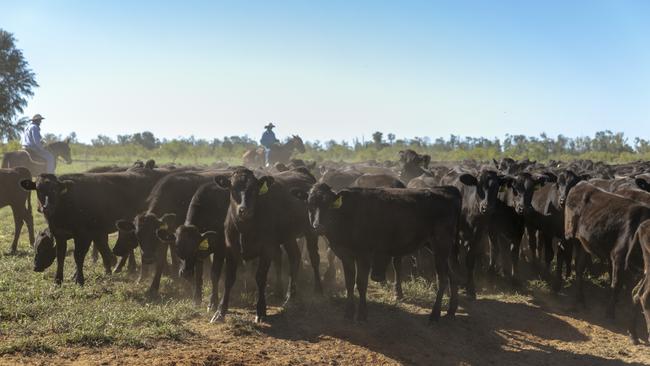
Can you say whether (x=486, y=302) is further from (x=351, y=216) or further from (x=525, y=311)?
(x=351, y=216)

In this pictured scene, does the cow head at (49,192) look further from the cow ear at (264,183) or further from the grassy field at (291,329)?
the cow ear at (264,183)

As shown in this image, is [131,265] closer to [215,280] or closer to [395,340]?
[215,280]

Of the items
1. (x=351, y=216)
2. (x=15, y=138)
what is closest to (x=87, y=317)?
(x=351, y=216)

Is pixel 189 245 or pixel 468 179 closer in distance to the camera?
pixel 189 245

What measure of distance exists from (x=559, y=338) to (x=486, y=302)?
1486 millimetres

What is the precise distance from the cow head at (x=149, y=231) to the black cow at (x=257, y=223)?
3.58 ft

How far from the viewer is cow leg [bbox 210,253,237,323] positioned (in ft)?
25.6

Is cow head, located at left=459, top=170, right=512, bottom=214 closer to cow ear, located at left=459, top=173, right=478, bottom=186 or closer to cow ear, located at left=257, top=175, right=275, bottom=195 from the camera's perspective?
cow ear, located at left=459, top=173, right=478, bottom=186

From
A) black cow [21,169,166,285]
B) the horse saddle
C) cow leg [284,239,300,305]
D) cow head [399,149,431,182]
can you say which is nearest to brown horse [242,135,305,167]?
cow head [399,149,431,182]

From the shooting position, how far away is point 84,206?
9.95m

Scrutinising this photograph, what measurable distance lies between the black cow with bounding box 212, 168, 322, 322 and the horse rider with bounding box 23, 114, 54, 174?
1117cm

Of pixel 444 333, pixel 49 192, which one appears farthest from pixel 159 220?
pixel 444 333

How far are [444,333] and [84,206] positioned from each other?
6.53 m

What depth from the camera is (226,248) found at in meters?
8.33
